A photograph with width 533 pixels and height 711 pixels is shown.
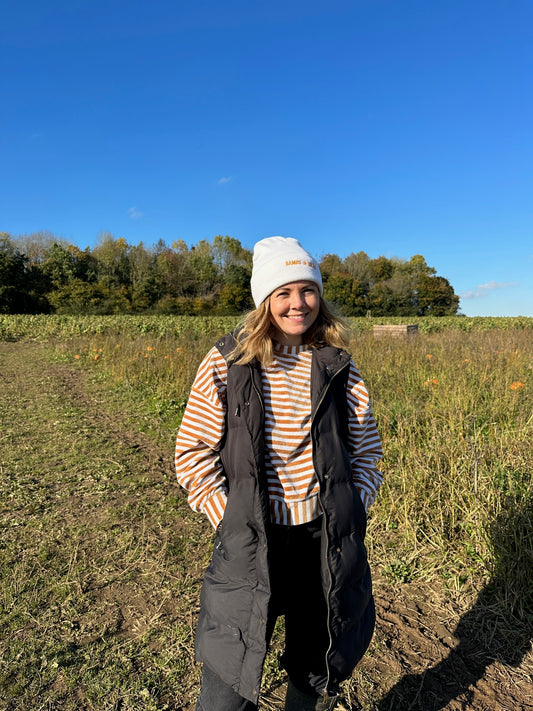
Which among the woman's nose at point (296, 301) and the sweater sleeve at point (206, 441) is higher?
the woman's nose at point (296, 301)

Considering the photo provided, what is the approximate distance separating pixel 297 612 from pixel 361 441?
0.58 metres

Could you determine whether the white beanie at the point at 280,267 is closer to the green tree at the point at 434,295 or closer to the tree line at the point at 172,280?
the tree line at the point at 172,280

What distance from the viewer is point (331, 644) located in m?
1.39

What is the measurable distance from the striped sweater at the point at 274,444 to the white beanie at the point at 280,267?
26 centimetres

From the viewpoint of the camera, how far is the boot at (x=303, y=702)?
1.55 meters

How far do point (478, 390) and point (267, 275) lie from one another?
450 cm

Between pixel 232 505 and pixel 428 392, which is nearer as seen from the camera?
pixel 232 505

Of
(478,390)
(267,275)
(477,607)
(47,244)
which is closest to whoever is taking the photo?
(267,275)

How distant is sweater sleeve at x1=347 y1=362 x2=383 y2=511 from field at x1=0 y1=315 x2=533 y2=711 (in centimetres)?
118

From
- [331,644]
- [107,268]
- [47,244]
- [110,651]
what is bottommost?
[110,651]

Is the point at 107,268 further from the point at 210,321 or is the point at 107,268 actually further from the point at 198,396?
the point at 198,396

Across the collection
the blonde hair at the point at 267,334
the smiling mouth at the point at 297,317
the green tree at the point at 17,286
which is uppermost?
the green tree at the point at 17,286

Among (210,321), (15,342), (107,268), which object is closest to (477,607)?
(15,342)

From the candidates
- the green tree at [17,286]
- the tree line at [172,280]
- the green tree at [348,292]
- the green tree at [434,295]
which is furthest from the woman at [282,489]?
the green tree at [434,295]
